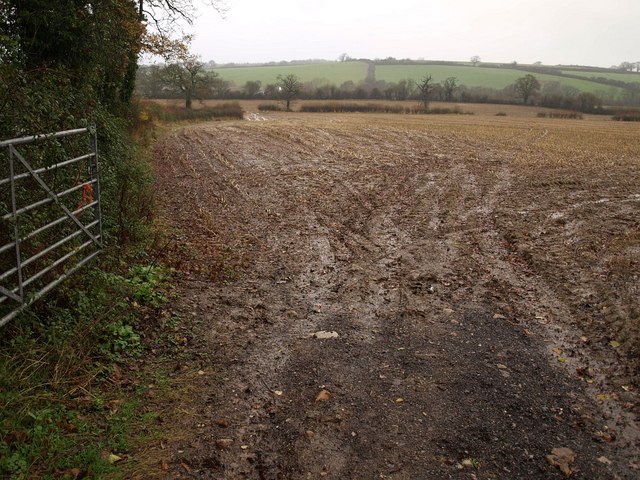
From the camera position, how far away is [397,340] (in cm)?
593

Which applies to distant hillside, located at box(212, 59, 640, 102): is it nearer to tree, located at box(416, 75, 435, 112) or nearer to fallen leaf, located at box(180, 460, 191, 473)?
tree, located at box(416, 75, 435, 112)

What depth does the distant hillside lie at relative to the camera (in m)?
89.4

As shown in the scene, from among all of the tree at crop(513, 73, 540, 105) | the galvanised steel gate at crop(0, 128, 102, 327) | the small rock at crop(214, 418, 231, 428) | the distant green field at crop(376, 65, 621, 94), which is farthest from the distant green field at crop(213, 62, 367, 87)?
the small rock at crop(214, 418, 231, 428)

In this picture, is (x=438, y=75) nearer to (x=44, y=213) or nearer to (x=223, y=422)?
(x=44, y=213)

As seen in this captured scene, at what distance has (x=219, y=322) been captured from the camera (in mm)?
6312

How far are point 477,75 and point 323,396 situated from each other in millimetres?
116159

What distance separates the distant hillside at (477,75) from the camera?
Answer: 3521 inches

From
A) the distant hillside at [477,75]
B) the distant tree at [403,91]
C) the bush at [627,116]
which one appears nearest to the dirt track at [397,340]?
the bush at [627,116]

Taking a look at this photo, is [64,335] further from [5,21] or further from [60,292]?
[5,21]

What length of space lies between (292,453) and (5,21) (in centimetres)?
858

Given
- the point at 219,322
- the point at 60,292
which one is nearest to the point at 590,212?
the point at 219,322

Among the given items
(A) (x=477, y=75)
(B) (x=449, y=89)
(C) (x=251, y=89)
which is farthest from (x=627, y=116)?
(C) (x=251, y=89)

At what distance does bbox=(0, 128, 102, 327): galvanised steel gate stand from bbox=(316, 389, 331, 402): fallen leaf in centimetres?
328

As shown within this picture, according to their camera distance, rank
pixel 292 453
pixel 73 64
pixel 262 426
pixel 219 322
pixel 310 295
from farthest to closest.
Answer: pixel 73 64, pixel 310 295, pixel 219 322, pixel 262 426, pixel 292 453
